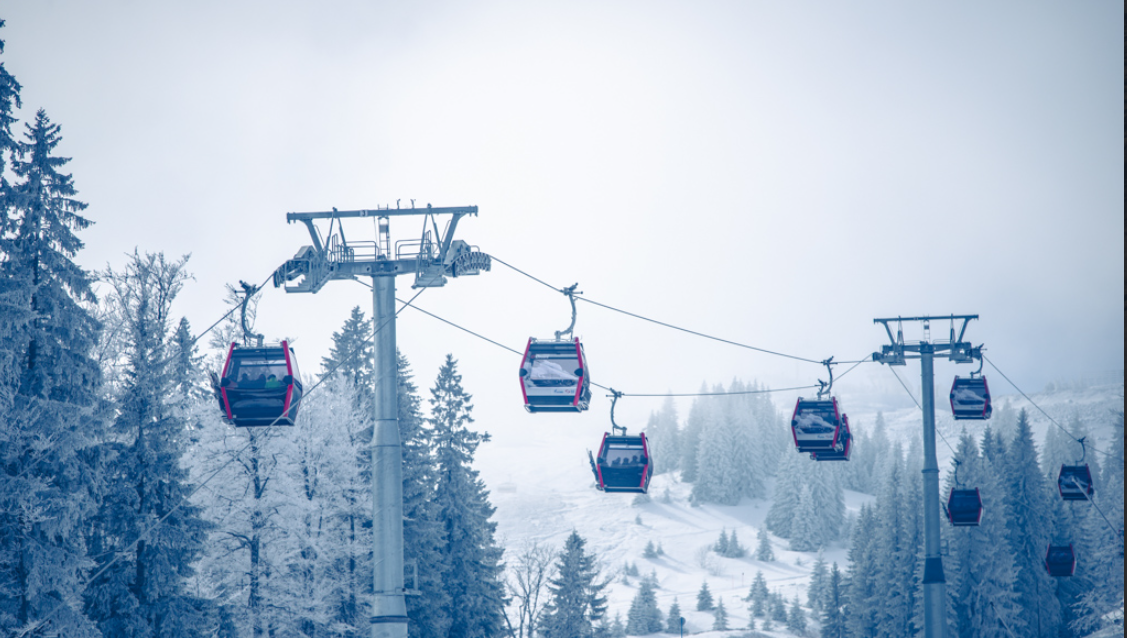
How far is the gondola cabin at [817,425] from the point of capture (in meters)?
32.6

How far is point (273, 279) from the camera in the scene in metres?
19.1

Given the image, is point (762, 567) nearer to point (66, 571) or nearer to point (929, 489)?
point (929, 489)

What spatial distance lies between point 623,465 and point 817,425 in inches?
381

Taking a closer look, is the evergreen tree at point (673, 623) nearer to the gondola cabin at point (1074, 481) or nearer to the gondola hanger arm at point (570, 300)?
the gondola cabin at point (1074, 481)

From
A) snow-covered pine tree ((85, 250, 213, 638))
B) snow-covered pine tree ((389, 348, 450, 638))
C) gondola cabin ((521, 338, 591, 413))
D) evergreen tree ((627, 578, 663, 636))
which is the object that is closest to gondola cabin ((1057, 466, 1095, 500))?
snow-covered pine tree ((389, 348, 450, 638))

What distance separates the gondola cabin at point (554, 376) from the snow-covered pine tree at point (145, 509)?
937 centimetres

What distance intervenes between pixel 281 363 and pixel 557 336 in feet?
17.1

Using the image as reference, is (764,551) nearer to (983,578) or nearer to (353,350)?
(983,578)

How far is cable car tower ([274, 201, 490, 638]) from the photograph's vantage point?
54.5ft

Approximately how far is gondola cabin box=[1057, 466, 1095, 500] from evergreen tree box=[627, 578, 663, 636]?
5755 cm

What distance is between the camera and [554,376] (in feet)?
69.6

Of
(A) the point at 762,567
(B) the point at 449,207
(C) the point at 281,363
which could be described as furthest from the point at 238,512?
(A) the point at 762,567

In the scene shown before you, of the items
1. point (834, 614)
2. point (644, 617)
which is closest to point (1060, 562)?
point (834, 614)

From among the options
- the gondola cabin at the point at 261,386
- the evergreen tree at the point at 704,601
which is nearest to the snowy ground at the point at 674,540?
the evergreen tree at the point at 704,601
